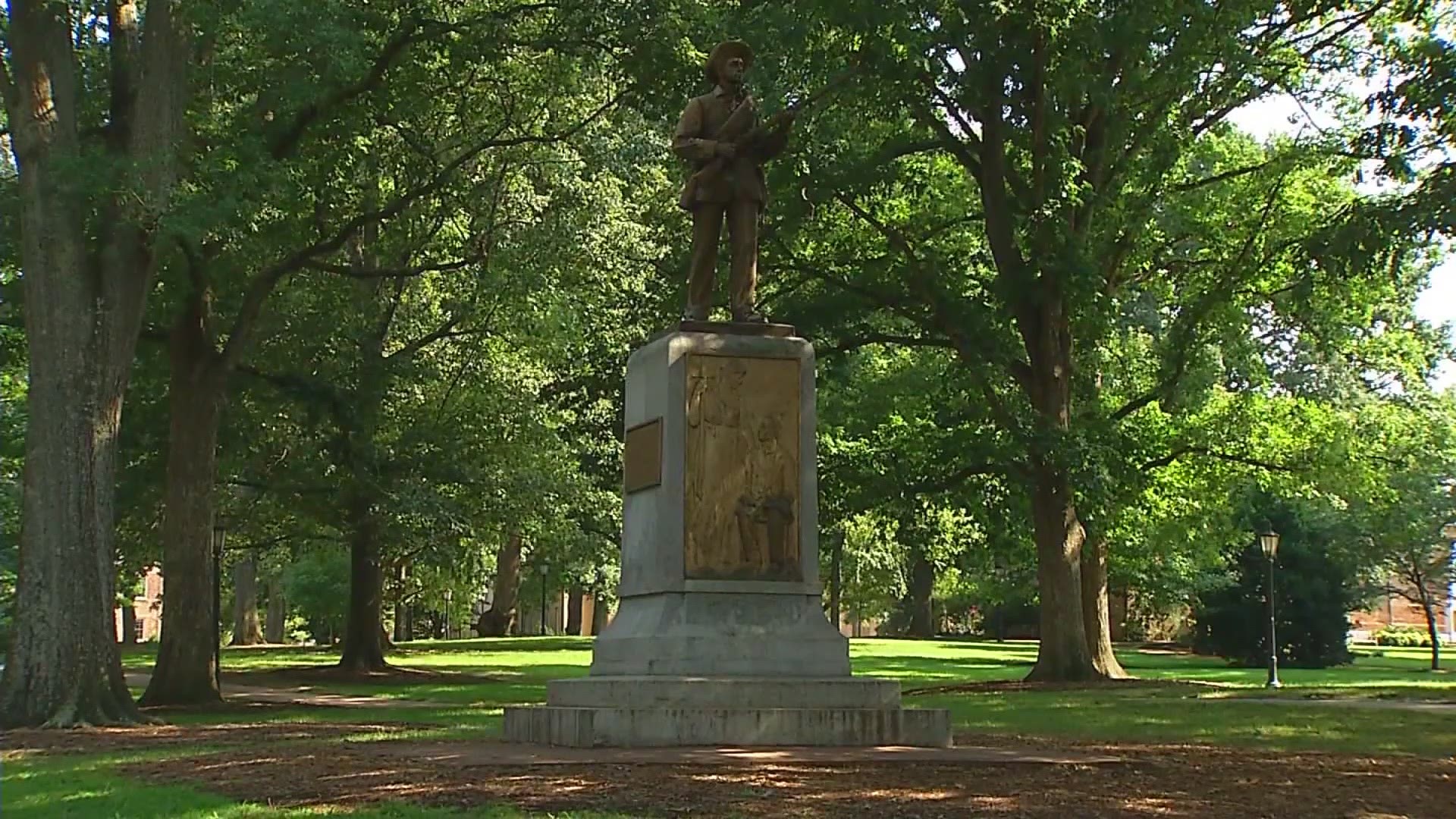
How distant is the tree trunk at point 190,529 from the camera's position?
2184 centimetres

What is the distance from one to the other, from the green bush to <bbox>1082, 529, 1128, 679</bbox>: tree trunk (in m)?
44.7

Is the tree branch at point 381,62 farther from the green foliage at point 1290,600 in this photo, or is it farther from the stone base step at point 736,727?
the green foliage at point 1290,600

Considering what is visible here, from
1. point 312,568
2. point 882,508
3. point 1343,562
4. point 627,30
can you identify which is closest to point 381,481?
point 882,508

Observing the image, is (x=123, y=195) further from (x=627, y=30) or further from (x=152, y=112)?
(x=627, y=30)

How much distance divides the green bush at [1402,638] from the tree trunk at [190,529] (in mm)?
58735

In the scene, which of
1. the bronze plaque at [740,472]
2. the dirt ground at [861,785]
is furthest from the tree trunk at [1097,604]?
the dirt ground at [861,785]

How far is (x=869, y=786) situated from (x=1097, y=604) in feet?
65.2

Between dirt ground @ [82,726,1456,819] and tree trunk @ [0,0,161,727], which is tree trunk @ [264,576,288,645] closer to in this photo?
tree trunk @ [0,0,161,727]

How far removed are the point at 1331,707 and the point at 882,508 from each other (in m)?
9.31

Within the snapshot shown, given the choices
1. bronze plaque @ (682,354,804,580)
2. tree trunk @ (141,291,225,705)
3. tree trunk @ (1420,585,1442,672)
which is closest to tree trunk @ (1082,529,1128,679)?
tree trunk @ (141,291,225,705)

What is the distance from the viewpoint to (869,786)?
31.3 feet

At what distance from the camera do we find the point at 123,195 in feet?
58.4

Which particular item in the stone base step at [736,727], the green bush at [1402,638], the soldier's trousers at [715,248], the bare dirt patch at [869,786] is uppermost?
the soldier's trousers at [715,248]

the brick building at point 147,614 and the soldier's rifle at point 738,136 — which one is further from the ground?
the soldier's rifle at point 738,136
